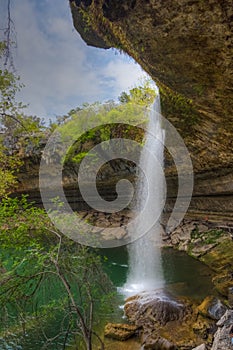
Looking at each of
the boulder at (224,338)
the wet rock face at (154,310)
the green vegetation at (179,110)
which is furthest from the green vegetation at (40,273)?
the green vegetation at (179,110)

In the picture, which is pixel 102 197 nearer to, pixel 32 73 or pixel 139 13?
pixel 32 73

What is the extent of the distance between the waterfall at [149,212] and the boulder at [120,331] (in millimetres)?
1715

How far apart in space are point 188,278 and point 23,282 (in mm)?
5269

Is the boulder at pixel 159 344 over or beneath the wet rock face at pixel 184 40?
beneath

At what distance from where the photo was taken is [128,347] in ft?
13.1

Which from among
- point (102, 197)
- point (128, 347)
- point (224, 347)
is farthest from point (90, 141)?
point (224, 347)

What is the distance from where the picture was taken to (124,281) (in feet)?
22.9

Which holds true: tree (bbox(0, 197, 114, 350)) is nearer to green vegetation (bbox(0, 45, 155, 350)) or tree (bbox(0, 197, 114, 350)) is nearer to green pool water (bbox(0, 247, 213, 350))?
green vegetation (bbox(0, 45, 155, 350))

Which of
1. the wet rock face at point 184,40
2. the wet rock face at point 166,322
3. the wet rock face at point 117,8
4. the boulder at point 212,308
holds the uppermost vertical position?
the wet rock face at point 117,8

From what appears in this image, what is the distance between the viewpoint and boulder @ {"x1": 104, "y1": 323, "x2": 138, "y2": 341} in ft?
13.7

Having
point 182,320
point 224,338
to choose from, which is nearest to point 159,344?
point 182,320

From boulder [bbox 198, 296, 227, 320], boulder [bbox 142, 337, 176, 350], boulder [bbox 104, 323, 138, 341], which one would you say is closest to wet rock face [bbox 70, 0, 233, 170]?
boulder [bbox 198, 296, 227, 320]

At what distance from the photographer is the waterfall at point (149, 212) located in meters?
6.80

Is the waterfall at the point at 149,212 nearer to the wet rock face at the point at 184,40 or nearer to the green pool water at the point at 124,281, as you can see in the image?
the green pool water at the point at 124,281
